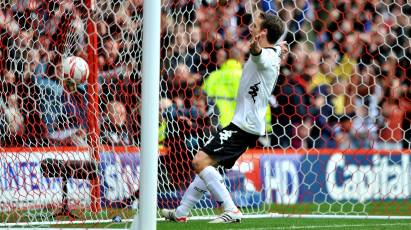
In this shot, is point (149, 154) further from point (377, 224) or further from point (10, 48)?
point (10, 48)

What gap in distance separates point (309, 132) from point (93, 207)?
3.05m

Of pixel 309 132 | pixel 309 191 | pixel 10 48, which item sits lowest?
pixel 309 191

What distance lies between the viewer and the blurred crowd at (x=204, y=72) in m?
8.09

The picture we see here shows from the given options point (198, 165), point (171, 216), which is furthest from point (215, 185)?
point (171, 216)

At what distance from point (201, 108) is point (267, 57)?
2.10 m

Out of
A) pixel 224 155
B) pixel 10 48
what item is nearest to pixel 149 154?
pixel 224 155

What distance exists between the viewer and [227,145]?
7418 millimetres

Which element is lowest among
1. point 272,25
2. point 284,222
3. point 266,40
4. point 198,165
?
point 284,222

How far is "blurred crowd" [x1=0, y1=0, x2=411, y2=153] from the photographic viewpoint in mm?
8094

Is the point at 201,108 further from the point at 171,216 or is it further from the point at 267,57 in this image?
the point at 267,57

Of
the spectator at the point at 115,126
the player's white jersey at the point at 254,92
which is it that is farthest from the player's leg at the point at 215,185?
the spectator at the point at 115,126

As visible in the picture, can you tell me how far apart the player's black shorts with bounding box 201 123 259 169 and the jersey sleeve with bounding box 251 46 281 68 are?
0.57 m

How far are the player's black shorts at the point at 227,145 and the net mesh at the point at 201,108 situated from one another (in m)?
0.89

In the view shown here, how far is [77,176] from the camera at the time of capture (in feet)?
26.5
